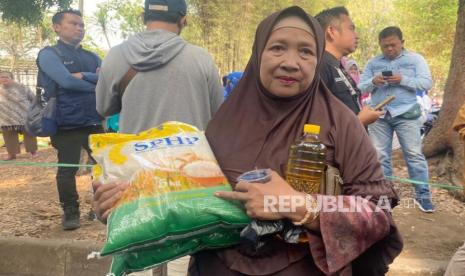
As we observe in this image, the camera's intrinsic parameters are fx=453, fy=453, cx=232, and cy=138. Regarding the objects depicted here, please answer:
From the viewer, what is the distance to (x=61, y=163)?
13.3 feet

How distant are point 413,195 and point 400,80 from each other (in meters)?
1.43

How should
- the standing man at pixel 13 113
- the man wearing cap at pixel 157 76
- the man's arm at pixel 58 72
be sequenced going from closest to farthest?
the man wearing cap at pixel 157 76 → the man's arm at pixel 58 72 → the standing man at pixel 13 113

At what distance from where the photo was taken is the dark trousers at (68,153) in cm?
406

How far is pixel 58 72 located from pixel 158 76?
1.70m

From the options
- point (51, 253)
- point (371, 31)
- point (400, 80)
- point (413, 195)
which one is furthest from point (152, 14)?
point (371, 31)

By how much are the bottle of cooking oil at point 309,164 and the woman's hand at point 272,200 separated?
78mm

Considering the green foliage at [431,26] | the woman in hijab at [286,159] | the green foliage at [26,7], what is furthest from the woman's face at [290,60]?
the green foliage at [431,26]

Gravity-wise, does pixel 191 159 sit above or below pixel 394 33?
below

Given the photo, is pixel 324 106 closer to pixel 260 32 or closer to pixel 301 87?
pixel 301 87

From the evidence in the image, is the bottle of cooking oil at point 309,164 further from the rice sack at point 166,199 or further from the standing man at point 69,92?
the standing man at point 69,92

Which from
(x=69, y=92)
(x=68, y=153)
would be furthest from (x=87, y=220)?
(x=69, y=92)

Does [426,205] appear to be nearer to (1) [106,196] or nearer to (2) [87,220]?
(2) [87,220]

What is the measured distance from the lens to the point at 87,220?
444 centimetres

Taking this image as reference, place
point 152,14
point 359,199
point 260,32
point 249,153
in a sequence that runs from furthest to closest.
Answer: point 152,14 < point 260,32 < point 249,153 < point 359,199
